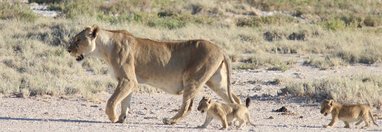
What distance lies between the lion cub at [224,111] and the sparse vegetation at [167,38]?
3.93 metres

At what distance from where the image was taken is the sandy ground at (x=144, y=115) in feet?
40.4

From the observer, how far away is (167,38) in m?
27.1

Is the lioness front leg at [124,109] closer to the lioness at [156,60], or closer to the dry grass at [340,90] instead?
the lioness at [156,60]

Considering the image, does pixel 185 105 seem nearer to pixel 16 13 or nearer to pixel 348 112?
pixel 348 112

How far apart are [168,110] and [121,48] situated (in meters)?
2.28

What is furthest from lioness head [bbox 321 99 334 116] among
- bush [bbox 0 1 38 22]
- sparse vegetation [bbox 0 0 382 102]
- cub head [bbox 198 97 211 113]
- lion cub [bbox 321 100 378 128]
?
bush [bbox 0 1 38 22]

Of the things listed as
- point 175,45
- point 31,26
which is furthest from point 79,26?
point 175,45

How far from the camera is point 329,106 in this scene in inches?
501

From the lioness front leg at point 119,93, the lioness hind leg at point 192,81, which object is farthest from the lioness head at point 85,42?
the lioness hind leg at point 192,81

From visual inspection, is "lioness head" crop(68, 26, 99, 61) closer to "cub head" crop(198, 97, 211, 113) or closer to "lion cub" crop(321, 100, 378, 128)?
"cub head" crop(198, 97, 211, 113)

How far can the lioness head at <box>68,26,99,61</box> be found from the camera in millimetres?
12812

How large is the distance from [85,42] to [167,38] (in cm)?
1432

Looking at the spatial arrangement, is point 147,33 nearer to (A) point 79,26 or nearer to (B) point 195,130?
(A) point 79,26

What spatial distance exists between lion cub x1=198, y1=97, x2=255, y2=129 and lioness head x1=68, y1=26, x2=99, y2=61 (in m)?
1.69
